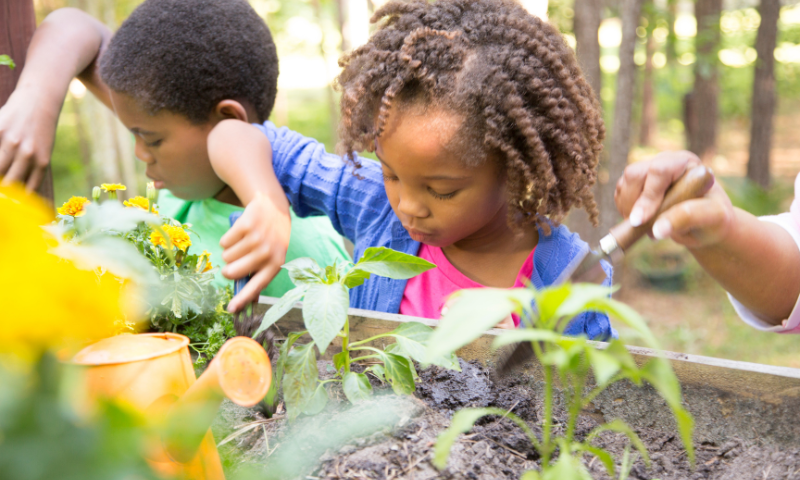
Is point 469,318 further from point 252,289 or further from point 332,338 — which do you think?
point 252,289

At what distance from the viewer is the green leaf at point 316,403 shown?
77 centimetres

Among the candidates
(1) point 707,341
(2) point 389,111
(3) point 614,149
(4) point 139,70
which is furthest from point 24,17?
(1) point 707,341

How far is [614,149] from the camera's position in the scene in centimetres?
325

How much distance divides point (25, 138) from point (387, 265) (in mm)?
1114

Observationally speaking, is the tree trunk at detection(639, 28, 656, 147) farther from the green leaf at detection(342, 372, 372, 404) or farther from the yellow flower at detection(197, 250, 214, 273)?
the green leaf at detection(342, 372, 372, 404)

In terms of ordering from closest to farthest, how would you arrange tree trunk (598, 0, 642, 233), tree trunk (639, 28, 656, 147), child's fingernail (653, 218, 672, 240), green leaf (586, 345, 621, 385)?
green leaf (586, 345, 621, 385)
child's fingernail (653, 218, 672, 240)
tree trunk (598, 0, 642, 233)
tree trunk (639, 28, 656, 147)

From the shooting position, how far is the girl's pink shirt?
4.64ft

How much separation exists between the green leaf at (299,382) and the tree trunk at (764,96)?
18.4 ft

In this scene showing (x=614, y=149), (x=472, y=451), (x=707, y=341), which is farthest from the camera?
(x=707, y=341)

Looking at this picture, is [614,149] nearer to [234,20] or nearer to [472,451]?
[234,20]

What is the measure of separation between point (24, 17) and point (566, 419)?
1.86 meters

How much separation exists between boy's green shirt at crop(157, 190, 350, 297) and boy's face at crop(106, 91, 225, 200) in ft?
0.38

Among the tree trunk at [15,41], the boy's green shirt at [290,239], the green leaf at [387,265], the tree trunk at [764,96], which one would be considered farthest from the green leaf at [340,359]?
the tree trunk at [764,96]

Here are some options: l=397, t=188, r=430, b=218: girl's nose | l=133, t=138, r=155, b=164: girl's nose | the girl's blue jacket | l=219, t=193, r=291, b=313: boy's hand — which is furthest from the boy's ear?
l=397, t=188, r=430, b=218: girl's nose
